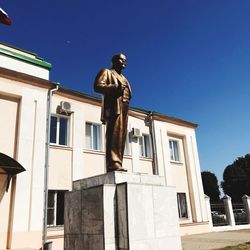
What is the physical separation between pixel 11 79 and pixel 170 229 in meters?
9.48

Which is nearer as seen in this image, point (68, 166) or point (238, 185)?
point (68, 166)

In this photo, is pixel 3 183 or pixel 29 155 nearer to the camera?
pixel 3 183

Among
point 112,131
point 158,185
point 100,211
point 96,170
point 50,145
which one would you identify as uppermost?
point 50,145

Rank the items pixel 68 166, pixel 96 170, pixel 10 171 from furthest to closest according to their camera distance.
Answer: pixel 96 170 < pixel 68 166 < pixel 10 171

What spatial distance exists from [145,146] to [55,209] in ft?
22.0

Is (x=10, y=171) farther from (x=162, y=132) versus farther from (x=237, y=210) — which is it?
(x=237, y=210)

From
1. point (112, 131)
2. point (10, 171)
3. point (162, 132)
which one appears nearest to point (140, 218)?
point (112, 131)

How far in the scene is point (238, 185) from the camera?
47406 mm

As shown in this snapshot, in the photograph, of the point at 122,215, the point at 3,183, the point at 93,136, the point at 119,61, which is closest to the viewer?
the point at 122,215

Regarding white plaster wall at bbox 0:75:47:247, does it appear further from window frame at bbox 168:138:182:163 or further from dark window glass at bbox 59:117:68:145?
window frame at bbox 168:138:182:163

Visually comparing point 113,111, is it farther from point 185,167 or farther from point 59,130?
point 185,167

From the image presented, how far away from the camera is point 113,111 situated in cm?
504

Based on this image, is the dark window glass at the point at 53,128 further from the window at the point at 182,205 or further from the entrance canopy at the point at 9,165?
the window at the point at 182,205

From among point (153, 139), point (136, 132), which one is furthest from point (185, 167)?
point (136, 132)
